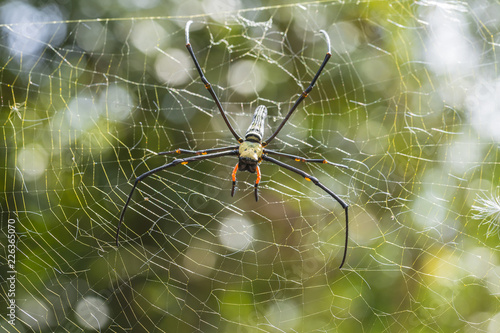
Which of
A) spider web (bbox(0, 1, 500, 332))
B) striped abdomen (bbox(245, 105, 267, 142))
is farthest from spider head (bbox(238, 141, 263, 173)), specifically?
spider web (bbox(0, 1, 500, 332))

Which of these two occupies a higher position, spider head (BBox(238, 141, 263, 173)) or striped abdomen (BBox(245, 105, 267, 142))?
striped abdomen (BBox(245, 105, 267, 142))

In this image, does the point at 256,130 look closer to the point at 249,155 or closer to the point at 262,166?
the point at 249,155

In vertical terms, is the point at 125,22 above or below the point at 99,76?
above

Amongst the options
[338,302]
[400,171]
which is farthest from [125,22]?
[338,302]

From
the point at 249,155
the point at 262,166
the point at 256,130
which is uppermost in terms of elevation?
the point at 262,166

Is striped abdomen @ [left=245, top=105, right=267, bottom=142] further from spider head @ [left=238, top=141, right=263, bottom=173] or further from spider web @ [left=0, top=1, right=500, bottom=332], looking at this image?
spider web @ [left=0, top=1, right=500, bottom=332]

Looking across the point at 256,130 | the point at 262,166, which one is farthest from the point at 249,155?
the point at 262,166

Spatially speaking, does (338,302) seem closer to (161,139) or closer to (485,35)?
(161,139)
